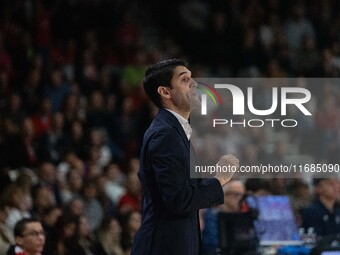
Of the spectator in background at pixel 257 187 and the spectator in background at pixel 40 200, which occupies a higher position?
the spectator in background at pixel 40 200

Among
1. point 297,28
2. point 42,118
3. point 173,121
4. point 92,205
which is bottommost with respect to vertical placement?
point 173,121

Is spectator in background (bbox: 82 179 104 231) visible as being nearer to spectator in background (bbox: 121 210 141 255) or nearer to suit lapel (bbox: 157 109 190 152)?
spectator in background (bbox: 121 210 141 255)

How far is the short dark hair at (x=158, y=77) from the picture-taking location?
465cm

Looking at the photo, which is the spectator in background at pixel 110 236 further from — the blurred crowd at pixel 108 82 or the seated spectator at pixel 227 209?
the seated spectator at pixel 227 209

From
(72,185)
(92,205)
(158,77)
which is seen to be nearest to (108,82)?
(72,185)

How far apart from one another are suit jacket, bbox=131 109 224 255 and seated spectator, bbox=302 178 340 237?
7.81ft

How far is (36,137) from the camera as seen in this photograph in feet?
33.7

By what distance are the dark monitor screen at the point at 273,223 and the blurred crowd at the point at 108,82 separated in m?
0.27

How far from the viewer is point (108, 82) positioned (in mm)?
11562

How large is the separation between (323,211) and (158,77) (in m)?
2.82

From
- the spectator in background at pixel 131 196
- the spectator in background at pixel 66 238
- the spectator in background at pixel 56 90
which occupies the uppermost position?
the spectator in background at pixel 56 90

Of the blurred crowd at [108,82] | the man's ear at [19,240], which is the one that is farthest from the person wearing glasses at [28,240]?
the blurred crowd at [108,82]

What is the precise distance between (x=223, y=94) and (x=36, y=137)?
4492mm

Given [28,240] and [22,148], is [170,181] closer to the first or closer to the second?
[28,240]
